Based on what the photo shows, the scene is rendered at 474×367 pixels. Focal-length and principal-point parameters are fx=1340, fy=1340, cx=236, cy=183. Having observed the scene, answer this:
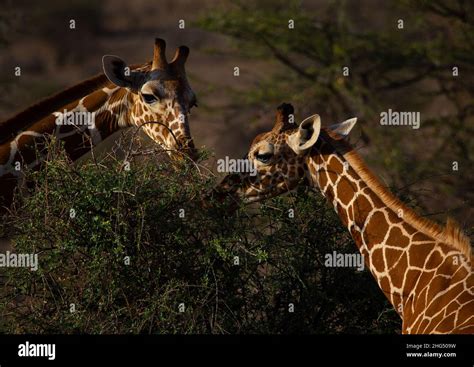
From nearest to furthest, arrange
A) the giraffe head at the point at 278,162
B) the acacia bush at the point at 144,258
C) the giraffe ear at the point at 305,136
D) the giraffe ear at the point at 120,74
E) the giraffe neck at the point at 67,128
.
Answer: the acacia bush at the point at 144,258, the giraffe ear at the point at 305,136, the giraffe head at the point at 278,162, the giraffe neck at the point at 67,128, the giraffe ear at the point at 120,74

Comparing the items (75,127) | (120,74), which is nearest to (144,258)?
(75,127)

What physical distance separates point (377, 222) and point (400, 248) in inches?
11.3

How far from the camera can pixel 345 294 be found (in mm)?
10148

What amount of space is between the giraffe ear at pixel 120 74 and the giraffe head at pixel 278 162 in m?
1.51

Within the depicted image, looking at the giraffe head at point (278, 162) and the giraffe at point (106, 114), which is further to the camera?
the giraffe at point (106, 114)

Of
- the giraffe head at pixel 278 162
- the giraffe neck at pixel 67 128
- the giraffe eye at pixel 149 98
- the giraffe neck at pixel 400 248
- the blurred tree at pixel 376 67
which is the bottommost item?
the giraffe neck at pixel 400 248

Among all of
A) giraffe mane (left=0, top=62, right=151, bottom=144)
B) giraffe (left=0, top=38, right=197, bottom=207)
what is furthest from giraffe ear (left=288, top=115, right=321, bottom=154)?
giraffe mane (left=0, top=62, right=151, bottom=144)

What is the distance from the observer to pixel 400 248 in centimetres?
906

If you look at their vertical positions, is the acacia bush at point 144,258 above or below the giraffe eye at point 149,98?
below

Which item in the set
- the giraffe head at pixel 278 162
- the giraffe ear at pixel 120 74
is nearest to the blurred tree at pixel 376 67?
the giraffe ear at pixel 120 74

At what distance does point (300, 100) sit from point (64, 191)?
10959mm

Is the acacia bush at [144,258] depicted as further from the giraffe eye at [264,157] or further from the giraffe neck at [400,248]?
the giraffe neck at [400,248]

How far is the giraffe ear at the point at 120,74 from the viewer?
36.2 feet

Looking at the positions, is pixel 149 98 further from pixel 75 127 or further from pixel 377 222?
pixel 377 222
